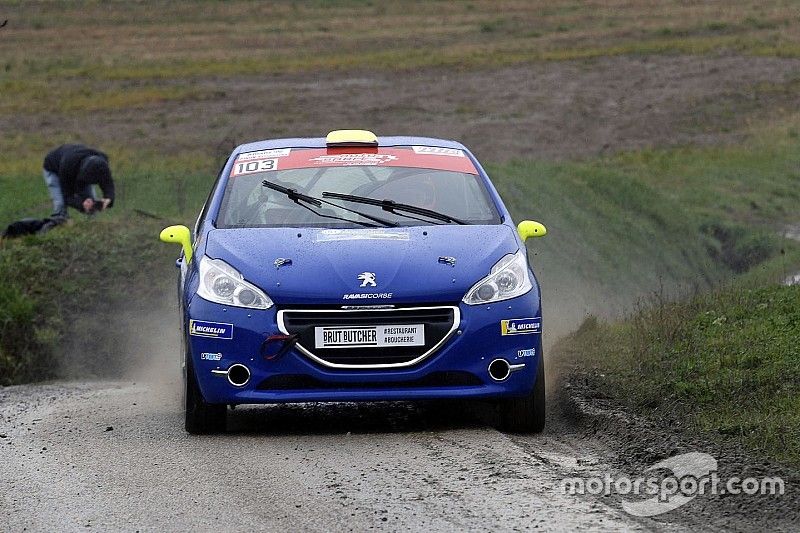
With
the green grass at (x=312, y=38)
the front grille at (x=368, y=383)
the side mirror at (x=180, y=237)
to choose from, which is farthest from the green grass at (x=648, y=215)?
the green grass at (x=312, y=38)

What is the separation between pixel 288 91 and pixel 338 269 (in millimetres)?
31300

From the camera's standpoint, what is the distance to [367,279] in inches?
313

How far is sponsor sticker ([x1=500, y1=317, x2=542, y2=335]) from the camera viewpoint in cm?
801

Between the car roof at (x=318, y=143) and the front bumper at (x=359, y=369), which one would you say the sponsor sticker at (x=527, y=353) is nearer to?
the front bumper at (x=359, y=369)

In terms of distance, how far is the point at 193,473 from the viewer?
725cm

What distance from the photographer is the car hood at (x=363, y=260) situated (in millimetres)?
7922

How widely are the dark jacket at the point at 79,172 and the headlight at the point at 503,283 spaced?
10.6 metres

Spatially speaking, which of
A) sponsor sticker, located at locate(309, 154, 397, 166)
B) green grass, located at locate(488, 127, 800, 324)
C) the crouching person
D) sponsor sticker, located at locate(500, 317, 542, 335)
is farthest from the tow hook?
the crouching person

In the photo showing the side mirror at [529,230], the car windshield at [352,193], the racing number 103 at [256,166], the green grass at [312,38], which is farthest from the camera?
Result: the green grass at [312,38]

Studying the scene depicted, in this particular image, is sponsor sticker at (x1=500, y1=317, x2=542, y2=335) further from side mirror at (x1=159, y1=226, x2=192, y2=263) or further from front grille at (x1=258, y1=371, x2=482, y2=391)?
side mirror at (x1=159, y1=226, x2=192, y2=263)

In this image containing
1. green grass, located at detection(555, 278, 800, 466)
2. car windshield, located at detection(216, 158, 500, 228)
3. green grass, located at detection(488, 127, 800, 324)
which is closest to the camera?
green grass, located at detection(555, 278, 800, 466)

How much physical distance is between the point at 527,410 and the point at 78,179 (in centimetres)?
1118

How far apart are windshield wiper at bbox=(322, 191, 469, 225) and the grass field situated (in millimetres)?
1406

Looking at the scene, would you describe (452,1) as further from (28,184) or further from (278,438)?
(278,438)
